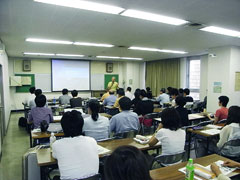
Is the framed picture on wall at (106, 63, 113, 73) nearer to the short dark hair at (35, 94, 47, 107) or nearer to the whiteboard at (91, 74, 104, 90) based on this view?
the whiteboard at (91, 74, 104, 90)

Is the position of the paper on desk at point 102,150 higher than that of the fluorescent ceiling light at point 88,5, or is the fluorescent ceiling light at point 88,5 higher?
the fluorescent ceiling light at point 88,5

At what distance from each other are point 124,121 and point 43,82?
846cm

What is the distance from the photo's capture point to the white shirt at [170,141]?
2.32 m

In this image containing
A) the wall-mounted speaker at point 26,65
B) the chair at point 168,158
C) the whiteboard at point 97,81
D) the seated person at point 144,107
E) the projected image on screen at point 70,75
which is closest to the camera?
the chair at point 168,158

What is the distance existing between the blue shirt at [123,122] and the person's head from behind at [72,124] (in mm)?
1269

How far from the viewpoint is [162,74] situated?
36.2 ft

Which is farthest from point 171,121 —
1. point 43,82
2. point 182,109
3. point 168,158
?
point 43,82

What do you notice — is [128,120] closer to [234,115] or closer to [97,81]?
[234,115]

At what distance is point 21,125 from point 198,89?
26.7 ft

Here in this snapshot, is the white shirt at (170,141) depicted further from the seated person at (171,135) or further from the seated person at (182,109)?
the seated person at (182,109)

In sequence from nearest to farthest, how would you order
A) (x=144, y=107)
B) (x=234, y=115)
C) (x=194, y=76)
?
(x=234, y=115), (x=144, y=107), (x=194, y=76)

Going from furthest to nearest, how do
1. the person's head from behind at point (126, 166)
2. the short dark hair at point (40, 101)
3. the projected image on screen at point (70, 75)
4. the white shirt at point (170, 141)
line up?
the projected image on screen at point (70, 75)
the short dark hair at point (40, 101)
the white shirt at point (170, 141)
the person's head from behind at point (126, 166)

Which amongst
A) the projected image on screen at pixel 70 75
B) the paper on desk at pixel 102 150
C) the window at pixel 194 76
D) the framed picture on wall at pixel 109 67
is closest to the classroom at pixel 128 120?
the paper on desk at pixel 102 150

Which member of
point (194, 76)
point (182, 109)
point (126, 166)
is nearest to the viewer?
point (126, 166)
